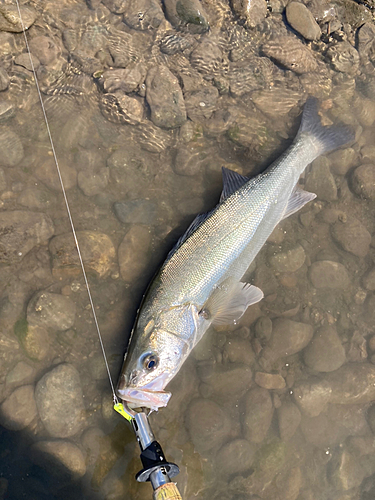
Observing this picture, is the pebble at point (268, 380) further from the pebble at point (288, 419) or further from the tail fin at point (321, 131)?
the tail fin at point (321, 131)

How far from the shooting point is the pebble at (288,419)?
13.7 ft

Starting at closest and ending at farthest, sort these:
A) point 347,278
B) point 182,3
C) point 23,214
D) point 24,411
→ point 24,411, point 23,214, point 347,278, point 182,3

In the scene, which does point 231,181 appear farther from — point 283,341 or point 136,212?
point 283,341

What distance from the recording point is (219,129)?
4863 mm

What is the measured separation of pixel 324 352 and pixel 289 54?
433 cm

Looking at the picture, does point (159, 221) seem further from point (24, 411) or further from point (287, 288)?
point (24, 411)

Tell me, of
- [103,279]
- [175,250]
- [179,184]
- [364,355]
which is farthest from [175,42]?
[364,355]

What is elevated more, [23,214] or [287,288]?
[23,214]

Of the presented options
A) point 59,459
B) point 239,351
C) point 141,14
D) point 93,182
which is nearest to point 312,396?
point 239,351

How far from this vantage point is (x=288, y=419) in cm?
421

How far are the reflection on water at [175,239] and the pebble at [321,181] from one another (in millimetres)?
20

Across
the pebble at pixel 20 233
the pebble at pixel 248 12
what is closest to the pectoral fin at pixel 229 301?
the pebble at pixel 20 233

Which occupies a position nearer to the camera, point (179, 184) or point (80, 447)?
point (80, 447)

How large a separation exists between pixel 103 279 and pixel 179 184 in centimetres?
160
